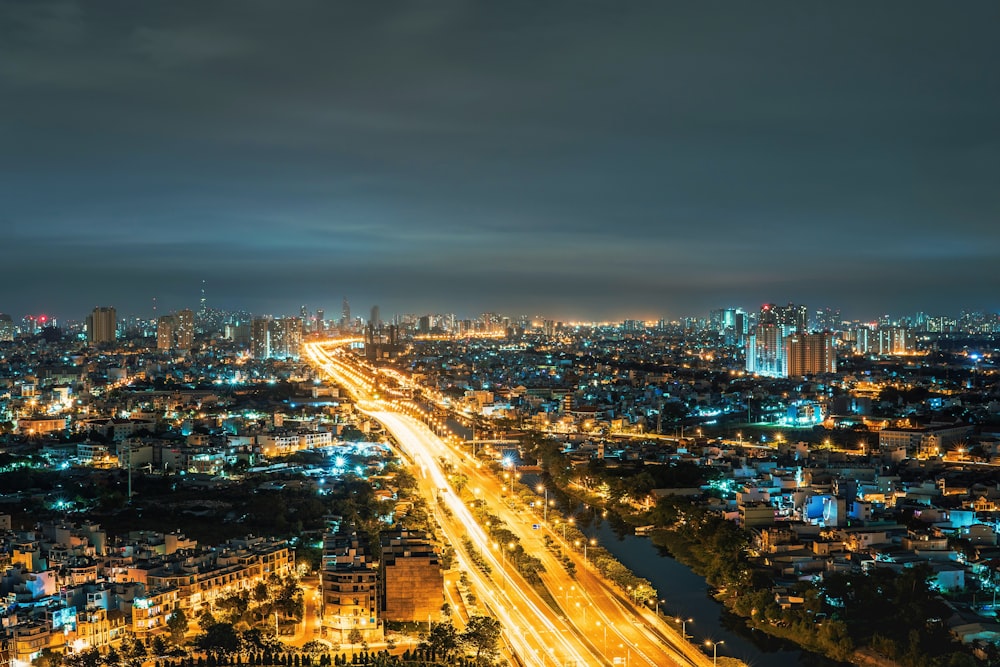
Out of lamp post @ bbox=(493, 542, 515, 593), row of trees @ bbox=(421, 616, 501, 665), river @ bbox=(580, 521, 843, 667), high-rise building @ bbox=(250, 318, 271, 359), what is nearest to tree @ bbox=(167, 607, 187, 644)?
row of trees @ bbox=(421, 616, 501, 665)

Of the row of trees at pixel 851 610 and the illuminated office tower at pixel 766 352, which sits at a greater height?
the illuminated office tower at pixel 766 352

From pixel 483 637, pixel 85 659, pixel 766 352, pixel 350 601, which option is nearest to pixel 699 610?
pixel 483 637

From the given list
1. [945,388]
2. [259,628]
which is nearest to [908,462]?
[259,628]

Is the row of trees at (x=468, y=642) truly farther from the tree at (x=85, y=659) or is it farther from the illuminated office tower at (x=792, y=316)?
the illuminated office tower at (x=792, y=316)

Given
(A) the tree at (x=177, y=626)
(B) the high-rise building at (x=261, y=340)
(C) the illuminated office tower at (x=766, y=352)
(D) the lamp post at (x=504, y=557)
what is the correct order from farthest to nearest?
(B) the high-rise building at (x=261, y=340) → (C) the illuminated office tower at (x=766, y=352) → (D) the lamp post at (x=504, y=557) → (A) the tree at (x=177, y=626)

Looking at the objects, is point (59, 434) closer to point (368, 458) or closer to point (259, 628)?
point (368, 458)

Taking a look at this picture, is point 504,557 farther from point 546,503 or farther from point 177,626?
point 177,626

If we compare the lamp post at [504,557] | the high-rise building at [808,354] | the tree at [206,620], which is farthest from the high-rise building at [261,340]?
the tree at [206,620]

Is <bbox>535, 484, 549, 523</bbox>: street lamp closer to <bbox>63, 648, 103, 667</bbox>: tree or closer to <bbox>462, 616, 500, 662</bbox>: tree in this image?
<bbox>462, 616, 500, 662</bbox>: tree
